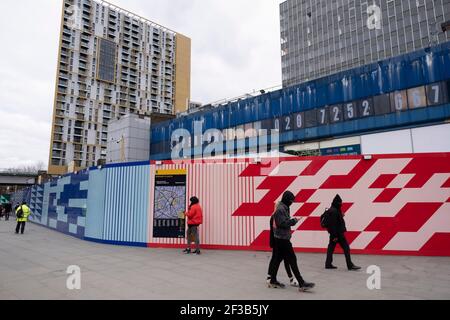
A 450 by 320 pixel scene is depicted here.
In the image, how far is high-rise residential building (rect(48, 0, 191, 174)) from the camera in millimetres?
84000

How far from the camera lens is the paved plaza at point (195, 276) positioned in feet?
17.1

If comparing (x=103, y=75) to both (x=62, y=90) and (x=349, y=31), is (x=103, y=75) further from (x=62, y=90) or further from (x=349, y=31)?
(x=349, y=31)

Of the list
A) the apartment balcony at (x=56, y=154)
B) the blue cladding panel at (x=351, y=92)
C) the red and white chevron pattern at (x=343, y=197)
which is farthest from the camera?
the apartment balcony at (x=56, y=154)

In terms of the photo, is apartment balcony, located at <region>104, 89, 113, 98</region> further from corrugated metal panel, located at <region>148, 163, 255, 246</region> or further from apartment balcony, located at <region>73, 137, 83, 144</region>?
corrugated metal panel, located at <region>148, 163, 255, 246</region>

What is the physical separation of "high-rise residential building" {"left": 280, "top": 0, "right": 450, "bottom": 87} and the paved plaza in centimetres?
4643

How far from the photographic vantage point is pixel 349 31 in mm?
67312

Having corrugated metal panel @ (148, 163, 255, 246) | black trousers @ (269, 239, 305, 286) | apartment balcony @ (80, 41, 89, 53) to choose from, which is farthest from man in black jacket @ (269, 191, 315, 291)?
apartment balcony @ (80, 41, 89, 53)

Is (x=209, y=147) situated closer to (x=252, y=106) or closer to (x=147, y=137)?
(x=252, y=106)

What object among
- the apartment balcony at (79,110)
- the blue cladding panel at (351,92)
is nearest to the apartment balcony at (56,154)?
the apartment balcony at (79,110)

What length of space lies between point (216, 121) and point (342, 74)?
49.6 feet

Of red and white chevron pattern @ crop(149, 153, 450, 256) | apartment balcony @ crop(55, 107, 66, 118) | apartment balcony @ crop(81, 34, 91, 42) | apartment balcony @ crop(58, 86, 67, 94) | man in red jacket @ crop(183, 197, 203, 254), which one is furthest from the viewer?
apartment balcony @ crop(81, 34, 91, 42)

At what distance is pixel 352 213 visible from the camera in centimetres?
922

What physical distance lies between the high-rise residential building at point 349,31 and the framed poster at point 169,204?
44325mm

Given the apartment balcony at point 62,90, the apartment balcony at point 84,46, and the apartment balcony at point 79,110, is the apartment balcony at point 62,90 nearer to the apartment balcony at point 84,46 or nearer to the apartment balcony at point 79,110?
the apartment balcony at point 79,110
